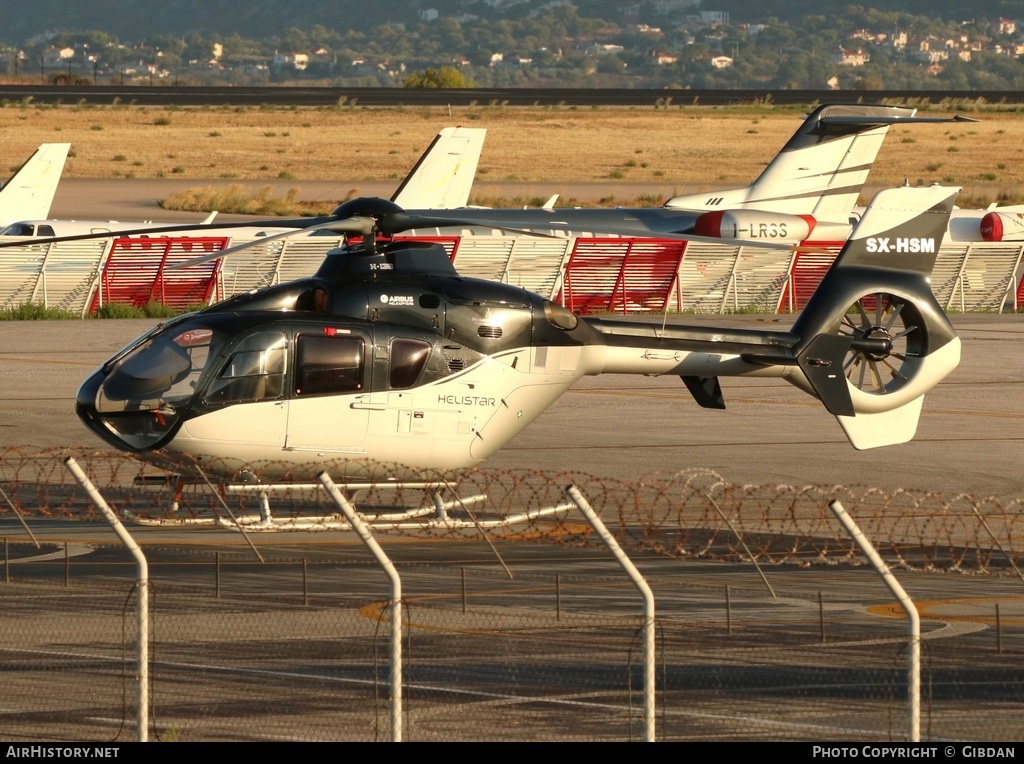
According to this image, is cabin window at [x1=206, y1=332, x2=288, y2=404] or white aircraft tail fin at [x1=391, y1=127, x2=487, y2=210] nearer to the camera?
cabin window at [x1=206, y1=332, x2=288, y2=404]

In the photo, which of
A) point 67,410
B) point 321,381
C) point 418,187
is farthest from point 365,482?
point 418,187

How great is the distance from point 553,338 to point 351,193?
52.3m

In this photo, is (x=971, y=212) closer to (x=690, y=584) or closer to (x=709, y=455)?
(x=709, y=455)

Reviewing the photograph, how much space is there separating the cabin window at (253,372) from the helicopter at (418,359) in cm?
1

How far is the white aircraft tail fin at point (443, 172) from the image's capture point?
140ft

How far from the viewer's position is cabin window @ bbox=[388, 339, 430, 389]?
60.4 feet

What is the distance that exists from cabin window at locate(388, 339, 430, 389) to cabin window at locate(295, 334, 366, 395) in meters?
0.36

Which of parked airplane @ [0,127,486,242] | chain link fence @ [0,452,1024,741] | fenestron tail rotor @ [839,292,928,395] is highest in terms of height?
parked airplane @ [0,127,486,242]

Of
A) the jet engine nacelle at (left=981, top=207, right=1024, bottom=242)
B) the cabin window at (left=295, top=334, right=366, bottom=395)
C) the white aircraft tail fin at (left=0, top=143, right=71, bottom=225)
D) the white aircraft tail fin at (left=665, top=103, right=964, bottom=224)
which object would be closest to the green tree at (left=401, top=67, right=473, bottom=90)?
the white aircraft tail fin at (left=665, top=103, right=964, bottom=224)

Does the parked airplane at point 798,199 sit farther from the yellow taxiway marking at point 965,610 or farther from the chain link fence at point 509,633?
the yellow taxiway marking at point 965,610

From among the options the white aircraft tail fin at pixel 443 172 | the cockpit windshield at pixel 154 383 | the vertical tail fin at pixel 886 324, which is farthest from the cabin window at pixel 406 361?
the white aircraft tail fin at pixel 443 172

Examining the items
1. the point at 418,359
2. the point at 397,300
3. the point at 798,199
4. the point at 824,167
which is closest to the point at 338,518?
the point at 418,359

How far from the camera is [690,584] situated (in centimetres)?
1478

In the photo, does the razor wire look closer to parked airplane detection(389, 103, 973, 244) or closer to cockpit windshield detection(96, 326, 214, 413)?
cockpit windshield detection(96, 326, 214, 413)
